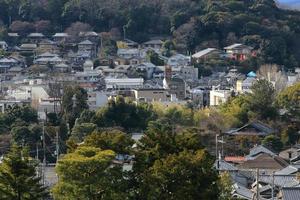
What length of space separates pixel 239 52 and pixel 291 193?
1054 inches

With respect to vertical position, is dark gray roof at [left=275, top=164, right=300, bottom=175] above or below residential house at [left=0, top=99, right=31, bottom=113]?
below

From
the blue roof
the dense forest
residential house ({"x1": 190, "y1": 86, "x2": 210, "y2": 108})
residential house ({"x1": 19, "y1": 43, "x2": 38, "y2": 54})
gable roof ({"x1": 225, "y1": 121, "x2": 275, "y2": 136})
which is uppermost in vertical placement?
the dense forest

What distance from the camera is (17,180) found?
11711 mm

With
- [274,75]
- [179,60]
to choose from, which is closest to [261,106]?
[274,75]

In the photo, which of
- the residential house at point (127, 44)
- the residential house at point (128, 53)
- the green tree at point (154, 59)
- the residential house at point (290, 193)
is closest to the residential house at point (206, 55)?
the green tree at point (154, 59)

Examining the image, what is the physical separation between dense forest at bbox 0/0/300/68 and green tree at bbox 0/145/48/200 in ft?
105

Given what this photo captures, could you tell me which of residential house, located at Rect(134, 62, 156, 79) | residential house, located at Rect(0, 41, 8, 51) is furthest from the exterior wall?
residential house, located at Rect(0, 41, 8, 51)

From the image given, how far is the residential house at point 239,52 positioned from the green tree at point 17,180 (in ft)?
101

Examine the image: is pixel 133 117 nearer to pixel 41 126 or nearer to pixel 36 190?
pixel 41 126

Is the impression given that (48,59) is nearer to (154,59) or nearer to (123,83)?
(154,59)

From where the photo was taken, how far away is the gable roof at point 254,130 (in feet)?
81.9

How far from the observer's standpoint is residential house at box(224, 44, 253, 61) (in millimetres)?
41869

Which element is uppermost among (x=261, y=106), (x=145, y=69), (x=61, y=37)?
(x=61, y=37)

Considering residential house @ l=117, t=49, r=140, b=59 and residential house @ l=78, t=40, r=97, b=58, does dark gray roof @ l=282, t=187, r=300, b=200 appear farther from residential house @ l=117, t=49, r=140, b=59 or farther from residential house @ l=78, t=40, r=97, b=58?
residential house @ l=78, t=40, r=97, b=58
